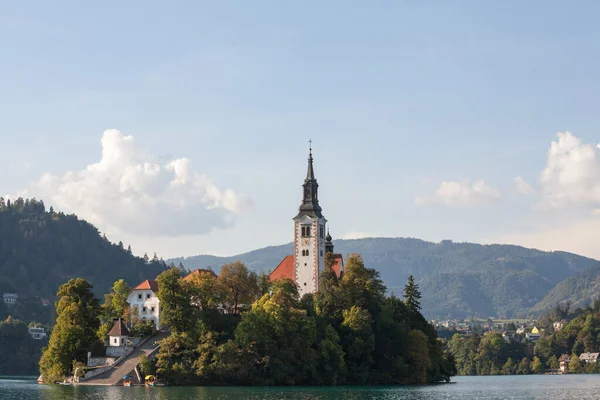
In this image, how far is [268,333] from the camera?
11769 centimetres

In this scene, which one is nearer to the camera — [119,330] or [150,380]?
[150,380]

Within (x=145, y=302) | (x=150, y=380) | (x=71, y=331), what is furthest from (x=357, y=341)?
(x=71, y=331)

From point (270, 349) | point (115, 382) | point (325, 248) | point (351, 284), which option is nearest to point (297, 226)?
point (325, 248)

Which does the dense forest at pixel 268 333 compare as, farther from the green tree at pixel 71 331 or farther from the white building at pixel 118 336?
the white building at pixel 118 336

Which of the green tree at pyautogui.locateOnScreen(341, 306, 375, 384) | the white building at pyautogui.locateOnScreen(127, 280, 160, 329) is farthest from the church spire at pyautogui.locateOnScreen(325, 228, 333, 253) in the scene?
the white building at pyautogui.locateOnScreen(127, 280, 160, 329)

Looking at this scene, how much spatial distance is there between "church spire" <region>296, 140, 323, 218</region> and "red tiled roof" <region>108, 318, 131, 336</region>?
28878mm

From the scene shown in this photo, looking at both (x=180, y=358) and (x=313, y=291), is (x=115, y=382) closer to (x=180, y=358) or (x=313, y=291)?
(x=180, y=358)

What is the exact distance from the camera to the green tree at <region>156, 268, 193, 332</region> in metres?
120

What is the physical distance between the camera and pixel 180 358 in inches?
4633

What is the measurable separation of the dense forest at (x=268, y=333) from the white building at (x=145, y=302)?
2.02 m

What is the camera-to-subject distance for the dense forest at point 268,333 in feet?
383

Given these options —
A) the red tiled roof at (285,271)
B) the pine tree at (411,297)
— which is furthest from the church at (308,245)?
the pine tree at (411,297)

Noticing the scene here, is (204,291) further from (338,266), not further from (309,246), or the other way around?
(338,266)

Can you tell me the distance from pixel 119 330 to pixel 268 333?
2031 centimetres
